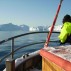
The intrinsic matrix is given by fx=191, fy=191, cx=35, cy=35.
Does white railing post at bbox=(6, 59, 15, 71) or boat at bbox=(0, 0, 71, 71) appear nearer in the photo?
boat at bbox=(0, 0, 71, 71)

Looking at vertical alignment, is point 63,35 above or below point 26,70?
above

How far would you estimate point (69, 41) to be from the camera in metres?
4.21

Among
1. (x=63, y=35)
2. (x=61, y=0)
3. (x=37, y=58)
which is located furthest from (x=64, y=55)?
(x=37, y=58)

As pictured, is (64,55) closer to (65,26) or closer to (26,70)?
(65,26)

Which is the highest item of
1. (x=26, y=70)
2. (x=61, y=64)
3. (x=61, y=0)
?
(x=61, y=0)

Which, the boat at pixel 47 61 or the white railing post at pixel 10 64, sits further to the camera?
the white railing post at pixel 10 64

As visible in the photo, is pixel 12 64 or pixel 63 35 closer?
pixel 12 64

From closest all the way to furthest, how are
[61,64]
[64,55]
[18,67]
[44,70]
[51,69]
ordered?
[61,64]
[64,55]
[51,69]
[44,70]
[18,67]

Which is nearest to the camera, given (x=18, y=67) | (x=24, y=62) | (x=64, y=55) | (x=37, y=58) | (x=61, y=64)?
(x=61, y=64)

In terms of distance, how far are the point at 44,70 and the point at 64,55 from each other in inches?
28.8

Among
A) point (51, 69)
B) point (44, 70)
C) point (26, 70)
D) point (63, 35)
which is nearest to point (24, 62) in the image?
point (26, 70)

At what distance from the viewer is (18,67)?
413 cm

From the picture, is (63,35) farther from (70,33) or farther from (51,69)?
(51,69)

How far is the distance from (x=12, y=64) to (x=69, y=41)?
1823mm
